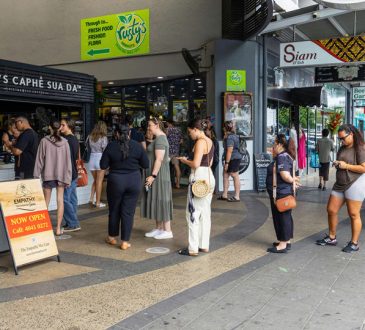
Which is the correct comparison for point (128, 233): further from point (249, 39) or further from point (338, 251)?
point (249, 39)

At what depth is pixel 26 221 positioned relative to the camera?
521 centimetres

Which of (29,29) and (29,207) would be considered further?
(29,29)

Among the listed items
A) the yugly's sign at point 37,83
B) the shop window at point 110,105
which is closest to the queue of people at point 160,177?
the yugly's sign at point 37,83

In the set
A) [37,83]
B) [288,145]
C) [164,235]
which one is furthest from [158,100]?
[288,145]

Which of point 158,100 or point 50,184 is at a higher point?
point 158,100

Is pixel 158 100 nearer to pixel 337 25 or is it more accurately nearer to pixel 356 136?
pixel 337 25

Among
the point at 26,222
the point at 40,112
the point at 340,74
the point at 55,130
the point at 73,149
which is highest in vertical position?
the point at 340,74

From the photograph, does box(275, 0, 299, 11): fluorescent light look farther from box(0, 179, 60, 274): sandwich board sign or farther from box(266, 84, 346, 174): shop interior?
box(0, 179, 60, 274): sandwich board sign

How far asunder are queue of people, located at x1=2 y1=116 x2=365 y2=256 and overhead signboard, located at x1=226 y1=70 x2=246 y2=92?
5065mm

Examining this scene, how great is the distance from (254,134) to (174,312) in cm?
804

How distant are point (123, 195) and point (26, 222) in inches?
49.1

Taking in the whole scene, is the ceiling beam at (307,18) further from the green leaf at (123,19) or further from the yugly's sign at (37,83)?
the yugly's sign at (37,83)

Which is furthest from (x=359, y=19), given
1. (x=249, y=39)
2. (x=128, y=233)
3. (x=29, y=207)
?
(x=29, y=207)

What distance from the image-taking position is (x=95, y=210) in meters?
8.92
